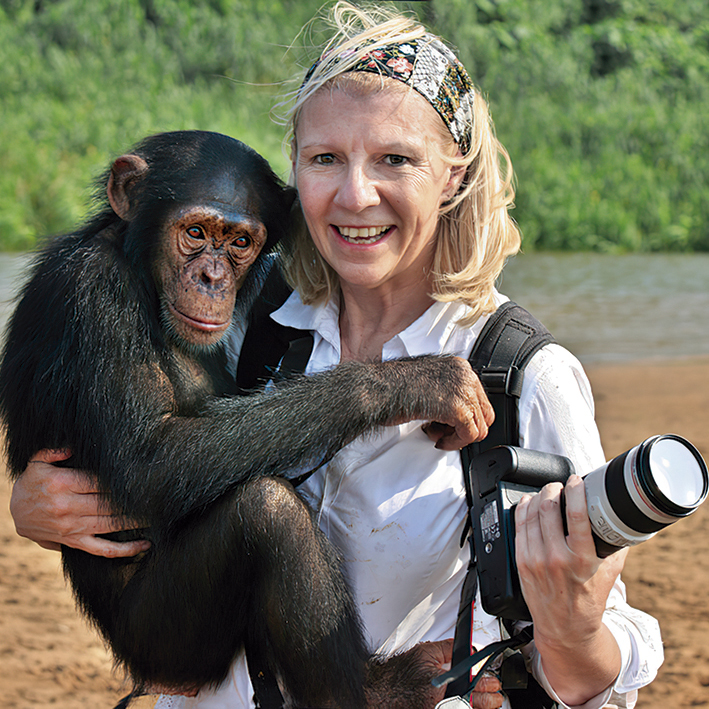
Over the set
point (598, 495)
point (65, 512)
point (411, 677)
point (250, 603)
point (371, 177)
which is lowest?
point (411, 677)

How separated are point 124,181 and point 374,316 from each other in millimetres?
893

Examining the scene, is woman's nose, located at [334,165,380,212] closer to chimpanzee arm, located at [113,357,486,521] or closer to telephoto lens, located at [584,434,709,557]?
chimpanzee arm, located at [113,357,486,521]

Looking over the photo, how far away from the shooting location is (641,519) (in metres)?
1.39

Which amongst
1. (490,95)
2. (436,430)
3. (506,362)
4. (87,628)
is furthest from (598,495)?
(490,95)

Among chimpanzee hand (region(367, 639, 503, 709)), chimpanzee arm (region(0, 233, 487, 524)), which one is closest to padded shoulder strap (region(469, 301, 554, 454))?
chimpanzee arm (region(0, 233, 487, 524))

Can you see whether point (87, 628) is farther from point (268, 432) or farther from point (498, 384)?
point (498, 384)

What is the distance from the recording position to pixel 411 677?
2051 millimetres

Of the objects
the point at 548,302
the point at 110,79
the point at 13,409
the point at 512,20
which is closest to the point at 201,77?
the point at 110,79

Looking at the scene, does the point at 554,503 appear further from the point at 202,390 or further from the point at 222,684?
the point at 202,390

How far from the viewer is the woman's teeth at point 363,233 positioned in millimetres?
1953

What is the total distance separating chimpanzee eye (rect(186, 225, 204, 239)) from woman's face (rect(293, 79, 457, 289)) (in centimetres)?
56

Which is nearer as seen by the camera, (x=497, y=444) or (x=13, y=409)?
(x=497, y=444)

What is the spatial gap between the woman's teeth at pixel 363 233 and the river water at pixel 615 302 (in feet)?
20.9

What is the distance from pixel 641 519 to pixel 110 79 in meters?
21.2
